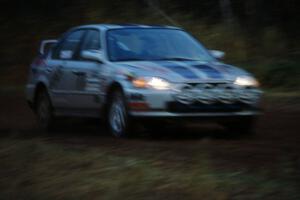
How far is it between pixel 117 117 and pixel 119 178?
3432mm

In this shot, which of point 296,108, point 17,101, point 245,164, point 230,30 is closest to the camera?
point 245,164

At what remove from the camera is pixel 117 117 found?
34.8 ft

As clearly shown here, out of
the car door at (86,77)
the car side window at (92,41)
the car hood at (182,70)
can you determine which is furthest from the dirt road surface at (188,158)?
the car side window at (92,41)

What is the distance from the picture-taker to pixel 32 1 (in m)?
24.8

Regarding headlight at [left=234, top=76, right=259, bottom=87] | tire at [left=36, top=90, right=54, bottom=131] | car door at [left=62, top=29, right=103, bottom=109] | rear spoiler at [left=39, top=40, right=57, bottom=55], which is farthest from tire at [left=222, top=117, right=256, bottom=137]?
rear spoiler at [left=39, top=40, right=57, bottom=55]

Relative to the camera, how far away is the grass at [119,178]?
6.71 meters

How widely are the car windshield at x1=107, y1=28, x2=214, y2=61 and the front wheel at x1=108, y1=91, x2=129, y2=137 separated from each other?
1.96 ft

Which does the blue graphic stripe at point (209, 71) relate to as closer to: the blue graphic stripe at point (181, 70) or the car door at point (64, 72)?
the blue graphic stripe at point (181, 70)

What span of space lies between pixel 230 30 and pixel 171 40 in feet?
30.6

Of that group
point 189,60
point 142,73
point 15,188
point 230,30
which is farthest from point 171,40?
point 230,30

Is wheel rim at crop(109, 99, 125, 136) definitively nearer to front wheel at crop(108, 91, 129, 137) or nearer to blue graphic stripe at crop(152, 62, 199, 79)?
front wheel at crop(108, 91, 129, 137)

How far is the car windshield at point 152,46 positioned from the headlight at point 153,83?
0.84 m

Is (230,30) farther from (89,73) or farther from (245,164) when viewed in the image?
(245,164)

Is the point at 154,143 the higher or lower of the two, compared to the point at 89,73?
lower
